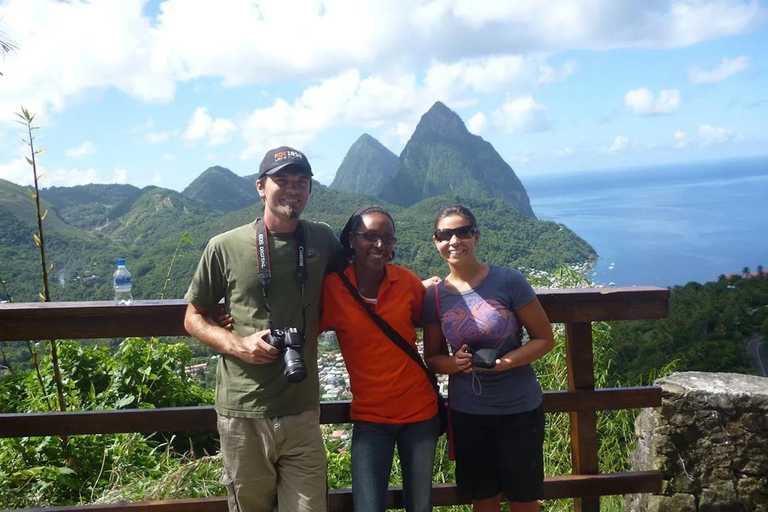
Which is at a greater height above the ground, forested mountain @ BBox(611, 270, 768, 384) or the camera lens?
the camera lens

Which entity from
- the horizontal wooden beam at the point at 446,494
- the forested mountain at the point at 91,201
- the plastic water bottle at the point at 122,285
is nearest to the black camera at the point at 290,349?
the horizontal wooden beam at the point at 446,494

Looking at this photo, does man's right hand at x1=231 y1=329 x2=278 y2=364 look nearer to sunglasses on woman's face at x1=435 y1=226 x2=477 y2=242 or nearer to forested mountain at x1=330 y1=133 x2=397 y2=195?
sunglasses on woman's face at x1=435 y1=226 x2=477 y2=242

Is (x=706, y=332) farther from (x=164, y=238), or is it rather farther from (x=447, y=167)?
(x=447, y=167)

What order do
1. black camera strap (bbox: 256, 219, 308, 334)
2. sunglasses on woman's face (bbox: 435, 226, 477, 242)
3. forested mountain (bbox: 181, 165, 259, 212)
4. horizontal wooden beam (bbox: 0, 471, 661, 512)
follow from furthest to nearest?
forested mountain (bbox: 181, 165, 259, 212)
horizontal wooden beam (bbox: 0, 471, 661, 512)
sunglasses on woman's face (bbox: 435, 226, 477, 242)
black camera strap (bbox: 256, 219, 308, 334)

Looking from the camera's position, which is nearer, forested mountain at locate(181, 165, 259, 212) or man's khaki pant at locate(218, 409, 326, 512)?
man's khaki pant at locate(218, 409, 326, 512)

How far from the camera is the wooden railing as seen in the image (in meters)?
2.67

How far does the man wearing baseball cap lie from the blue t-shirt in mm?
521

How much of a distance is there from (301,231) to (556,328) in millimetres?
2774

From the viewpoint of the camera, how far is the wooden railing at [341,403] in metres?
2.67

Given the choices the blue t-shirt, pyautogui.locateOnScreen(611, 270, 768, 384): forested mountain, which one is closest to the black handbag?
the blue t-shirt

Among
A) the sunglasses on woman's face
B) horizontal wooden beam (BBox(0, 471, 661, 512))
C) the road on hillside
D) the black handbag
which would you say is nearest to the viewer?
the black handbag

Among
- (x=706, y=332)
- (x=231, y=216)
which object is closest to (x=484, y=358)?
(x=706, y=332)

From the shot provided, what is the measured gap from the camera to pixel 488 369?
2.47m

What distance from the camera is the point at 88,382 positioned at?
449 cm
